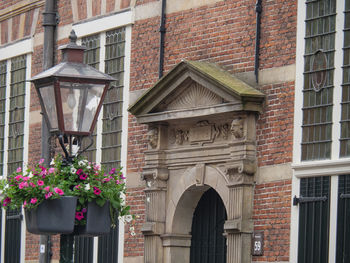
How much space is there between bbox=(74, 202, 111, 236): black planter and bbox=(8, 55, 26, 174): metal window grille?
9.48 m

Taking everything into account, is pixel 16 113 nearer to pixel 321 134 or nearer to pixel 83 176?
pixel 321 134

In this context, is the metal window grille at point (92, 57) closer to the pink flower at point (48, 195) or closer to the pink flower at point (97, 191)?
the pink flower at point (97, 191)

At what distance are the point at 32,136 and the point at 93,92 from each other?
910 centimetres

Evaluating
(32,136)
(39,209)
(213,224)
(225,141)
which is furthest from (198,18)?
(39,209)

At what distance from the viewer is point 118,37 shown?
1684cm

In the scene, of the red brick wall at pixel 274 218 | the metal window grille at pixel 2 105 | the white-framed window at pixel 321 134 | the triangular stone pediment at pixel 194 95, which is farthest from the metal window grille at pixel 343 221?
the metal window grille at pixel 2 105

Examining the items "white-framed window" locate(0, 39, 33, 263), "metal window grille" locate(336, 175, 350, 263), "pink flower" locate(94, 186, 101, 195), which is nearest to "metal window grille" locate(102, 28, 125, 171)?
"white-framed window" locate(0, 39, 33, 263)

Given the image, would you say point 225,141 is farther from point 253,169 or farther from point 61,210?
point 61,210

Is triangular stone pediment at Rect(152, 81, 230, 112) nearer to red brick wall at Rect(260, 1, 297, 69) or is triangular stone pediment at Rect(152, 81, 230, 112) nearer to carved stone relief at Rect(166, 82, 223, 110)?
carved stone relief at Rect(166, 82, 223, 110)

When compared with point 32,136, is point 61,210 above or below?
below

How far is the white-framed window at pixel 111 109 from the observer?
16.5m

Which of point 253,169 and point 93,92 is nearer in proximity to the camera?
point 93,92

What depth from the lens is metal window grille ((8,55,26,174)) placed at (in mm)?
19141

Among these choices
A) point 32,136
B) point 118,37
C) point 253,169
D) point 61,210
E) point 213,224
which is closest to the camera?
point 61,210
